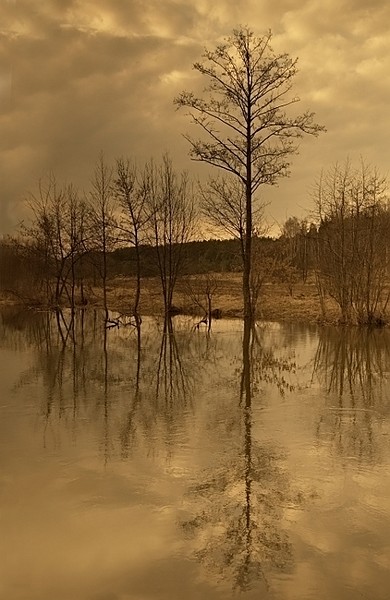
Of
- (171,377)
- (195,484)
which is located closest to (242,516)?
(195,484)

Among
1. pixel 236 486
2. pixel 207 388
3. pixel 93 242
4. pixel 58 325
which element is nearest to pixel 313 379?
pixel 207 388

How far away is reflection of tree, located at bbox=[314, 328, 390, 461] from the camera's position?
625 centimetres

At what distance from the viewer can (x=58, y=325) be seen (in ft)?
66.9

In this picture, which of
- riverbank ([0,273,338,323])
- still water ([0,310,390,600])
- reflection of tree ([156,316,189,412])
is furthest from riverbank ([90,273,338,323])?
still water ([0,310,390,600])

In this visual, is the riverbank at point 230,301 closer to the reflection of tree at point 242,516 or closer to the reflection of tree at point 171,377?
the reflection of tree at point 171,377

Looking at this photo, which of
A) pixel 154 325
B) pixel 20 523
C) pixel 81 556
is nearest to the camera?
pixel 81 556

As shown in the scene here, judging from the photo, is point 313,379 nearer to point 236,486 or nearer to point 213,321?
point 236,486

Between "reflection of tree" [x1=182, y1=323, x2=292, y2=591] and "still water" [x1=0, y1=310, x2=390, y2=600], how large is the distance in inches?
0.5

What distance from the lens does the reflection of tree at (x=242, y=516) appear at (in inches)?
143

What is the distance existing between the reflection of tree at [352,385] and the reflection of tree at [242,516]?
0.98 m

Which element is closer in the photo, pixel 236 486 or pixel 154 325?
pixel 236 486

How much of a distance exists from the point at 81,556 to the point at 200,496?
45.9 inches

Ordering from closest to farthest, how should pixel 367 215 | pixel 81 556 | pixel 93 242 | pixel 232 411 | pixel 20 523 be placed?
pixel 81 556 → pixel 20 523 → pixel 232 411 → pixel 367 215 → pixel 93 242

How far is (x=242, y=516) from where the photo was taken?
4.26m
